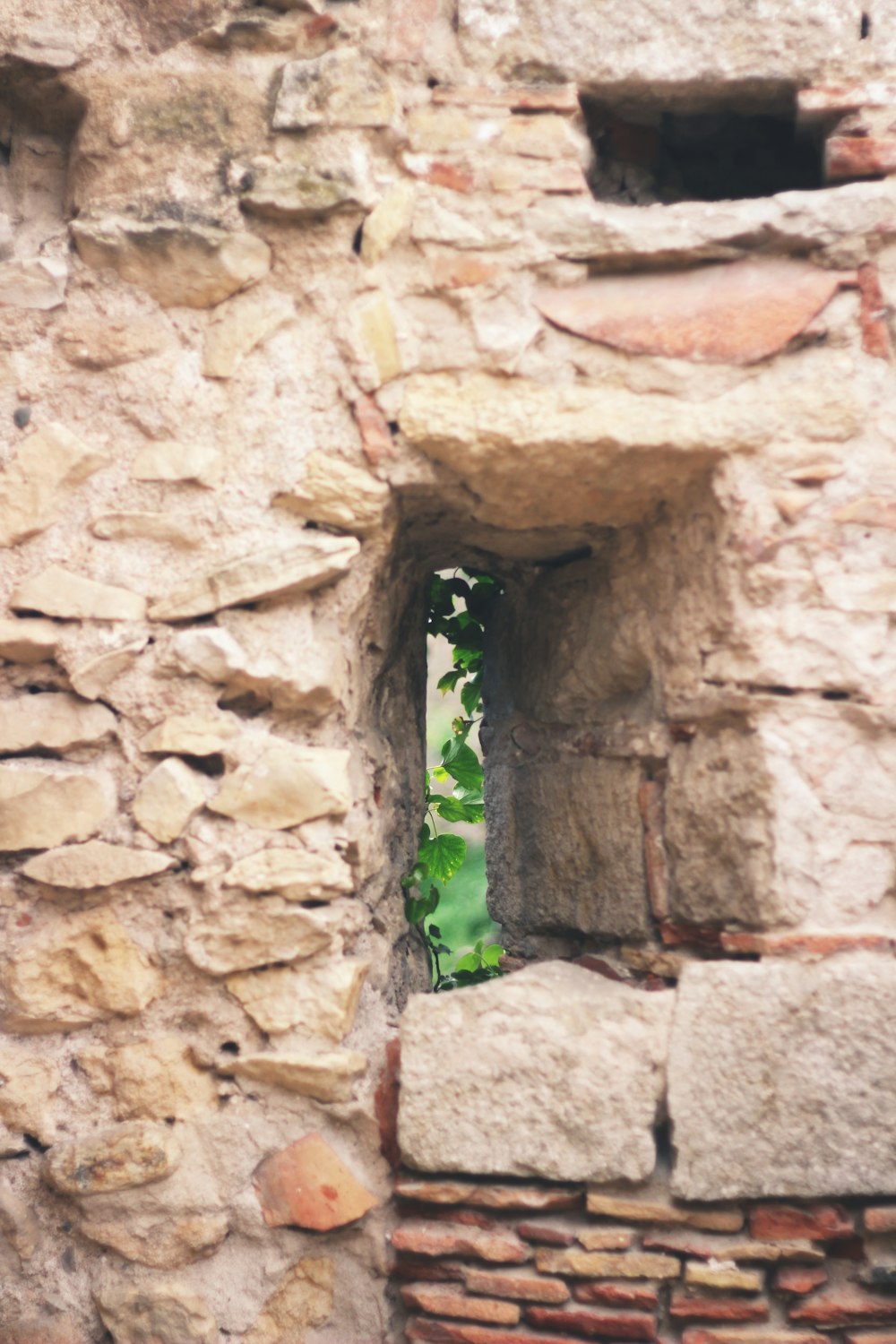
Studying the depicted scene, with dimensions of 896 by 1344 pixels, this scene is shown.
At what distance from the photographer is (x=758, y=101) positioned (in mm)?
1859

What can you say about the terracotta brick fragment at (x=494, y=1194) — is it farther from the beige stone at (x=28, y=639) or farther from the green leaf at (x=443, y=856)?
the beige stone at (x=28, y=639)

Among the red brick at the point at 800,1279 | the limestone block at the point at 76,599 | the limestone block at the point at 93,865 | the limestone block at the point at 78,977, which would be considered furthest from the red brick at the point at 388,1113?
the limestone block at the point at 76,599

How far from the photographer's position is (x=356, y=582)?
1809mm

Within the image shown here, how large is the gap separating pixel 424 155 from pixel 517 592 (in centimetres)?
90

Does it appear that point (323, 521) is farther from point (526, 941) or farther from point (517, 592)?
point (526, 941)

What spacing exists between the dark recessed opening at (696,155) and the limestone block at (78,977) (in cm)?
150

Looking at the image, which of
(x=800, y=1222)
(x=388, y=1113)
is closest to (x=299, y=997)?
(x=388, y=1113)

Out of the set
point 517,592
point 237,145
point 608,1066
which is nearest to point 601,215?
point 237,145

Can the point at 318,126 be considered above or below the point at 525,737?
above

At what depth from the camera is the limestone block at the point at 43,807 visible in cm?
170

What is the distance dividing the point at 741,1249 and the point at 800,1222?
3.8 inches

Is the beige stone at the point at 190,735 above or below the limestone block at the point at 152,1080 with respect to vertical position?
above

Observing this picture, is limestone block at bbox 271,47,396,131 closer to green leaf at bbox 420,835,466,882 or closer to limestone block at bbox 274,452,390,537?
limestone block at bbox 274,452,390,537

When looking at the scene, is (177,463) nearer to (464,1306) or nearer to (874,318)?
(874,318)
